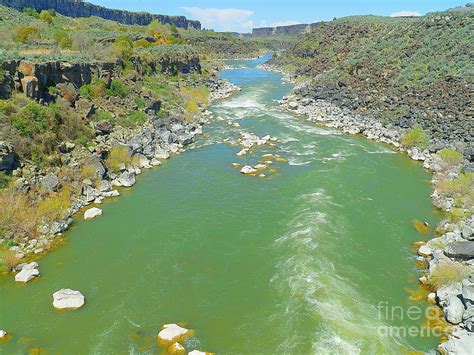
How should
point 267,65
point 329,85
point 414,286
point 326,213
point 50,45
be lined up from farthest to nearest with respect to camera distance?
1. point 267,65
2. point 329,85
3. point 50,45
4. point 326,213
5. point 414,286

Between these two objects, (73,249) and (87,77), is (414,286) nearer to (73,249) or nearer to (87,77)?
(73,249)

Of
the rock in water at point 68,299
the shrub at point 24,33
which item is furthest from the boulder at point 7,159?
the shrub at point 24,33

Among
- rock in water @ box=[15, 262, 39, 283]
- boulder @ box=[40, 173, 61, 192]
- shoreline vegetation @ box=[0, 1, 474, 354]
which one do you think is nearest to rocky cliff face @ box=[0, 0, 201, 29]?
shoreline vegetation @ box=[0, 1, 474, 354]

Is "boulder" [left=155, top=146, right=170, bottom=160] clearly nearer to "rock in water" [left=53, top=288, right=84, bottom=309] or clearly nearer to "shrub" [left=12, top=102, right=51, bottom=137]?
"shrub" [left=12, top=102, right=51, bottom=137]

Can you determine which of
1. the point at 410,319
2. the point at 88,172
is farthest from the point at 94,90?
the point at 410,319

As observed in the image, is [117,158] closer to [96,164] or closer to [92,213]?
[96,164]

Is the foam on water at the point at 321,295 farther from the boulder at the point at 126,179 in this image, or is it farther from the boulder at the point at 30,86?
the boulder at the point at 30,86

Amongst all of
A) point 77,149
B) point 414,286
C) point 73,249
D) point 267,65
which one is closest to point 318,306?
point 414,286
